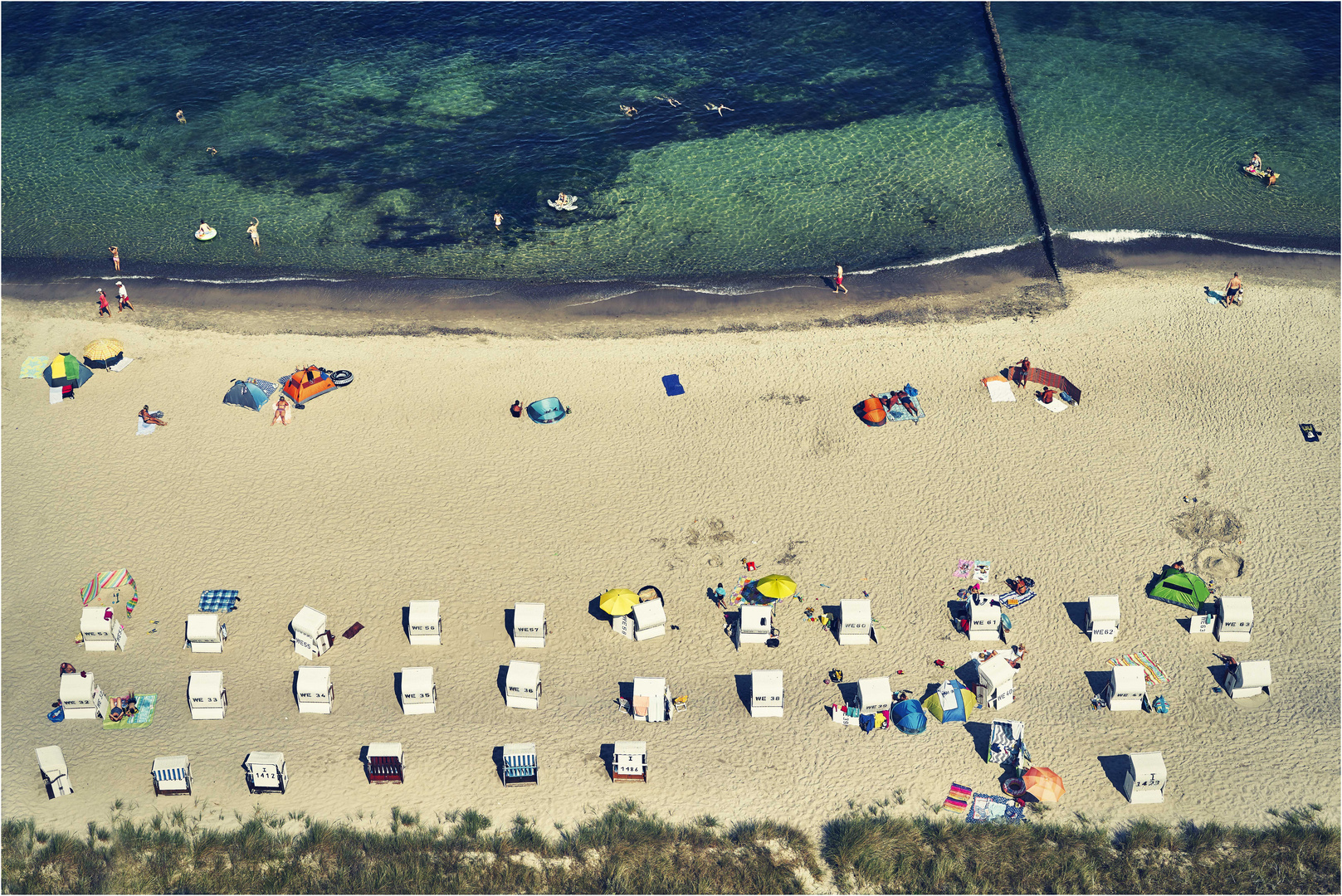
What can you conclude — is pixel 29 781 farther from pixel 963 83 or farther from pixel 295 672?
pixel 963 83

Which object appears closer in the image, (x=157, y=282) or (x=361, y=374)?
(x=361, y=374)

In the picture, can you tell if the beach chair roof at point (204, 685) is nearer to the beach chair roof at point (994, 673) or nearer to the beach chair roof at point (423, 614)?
the beach chair roof at point (423, 614)

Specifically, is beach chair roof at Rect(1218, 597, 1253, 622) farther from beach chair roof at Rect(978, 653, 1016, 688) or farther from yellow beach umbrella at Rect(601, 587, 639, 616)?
yellow beach umbrella at Rect(601, 587, 639, 616)

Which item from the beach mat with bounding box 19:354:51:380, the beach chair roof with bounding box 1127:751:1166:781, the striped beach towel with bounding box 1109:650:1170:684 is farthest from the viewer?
the beach mat with bounding box 19:354:51:380

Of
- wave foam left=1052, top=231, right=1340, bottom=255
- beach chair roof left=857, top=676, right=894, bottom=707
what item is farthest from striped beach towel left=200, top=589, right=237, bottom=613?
wave foam left=1052, top=231, right=1340, bottom=255

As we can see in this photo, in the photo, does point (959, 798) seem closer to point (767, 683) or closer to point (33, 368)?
point (767, 683)

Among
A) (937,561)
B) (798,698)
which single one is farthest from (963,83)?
(798,698)

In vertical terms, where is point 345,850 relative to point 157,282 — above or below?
below
